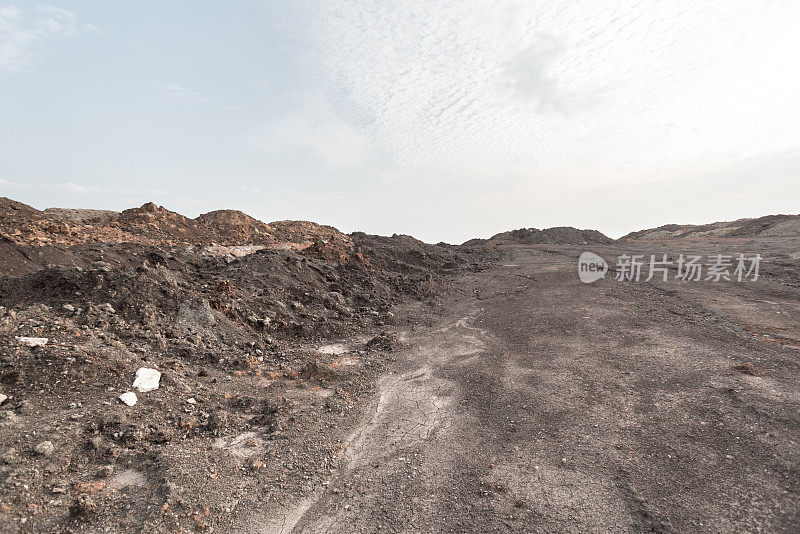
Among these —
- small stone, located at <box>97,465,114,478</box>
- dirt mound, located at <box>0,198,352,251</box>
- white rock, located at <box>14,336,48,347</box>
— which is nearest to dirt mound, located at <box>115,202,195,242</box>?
dirt mound, located at <box>0,198,352,251</box>

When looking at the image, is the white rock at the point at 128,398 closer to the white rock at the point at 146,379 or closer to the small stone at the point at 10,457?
the white rock at the point at 146,379

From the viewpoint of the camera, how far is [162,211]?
1873 centimetres

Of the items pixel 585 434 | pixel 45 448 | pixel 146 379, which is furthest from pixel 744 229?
pixel 45 448

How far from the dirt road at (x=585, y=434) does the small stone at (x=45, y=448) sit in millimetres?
2704

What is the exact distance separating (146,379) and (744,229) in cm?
4409

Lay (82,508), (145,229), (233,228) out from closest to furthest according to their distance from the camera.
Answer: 1. (82,508)
2. (145,229)
3. (233,228)

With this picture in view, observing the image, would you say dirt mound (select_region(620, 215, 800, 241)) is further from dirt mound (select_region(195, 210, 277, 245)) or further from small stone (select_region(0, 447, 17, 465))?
small stone (select_region(0, 447, 17, 465))

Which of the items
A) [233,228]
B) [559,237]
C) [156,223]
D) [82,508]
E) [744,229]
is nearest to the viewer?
[82,508]

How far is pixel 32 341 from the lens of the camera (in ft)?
18.6

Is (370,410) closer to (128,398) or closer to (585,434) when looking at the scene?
(585,434)

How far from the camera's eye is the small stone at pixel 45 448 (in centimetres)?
416

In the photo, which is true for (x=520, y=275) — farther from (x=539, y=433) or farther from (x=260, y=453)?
(x=260, y=453)

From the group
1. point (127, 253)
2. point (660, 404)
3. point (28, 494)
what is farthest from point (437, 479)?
point (127, 253)

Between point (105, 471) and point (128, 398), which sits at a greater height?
point (128, 398)
